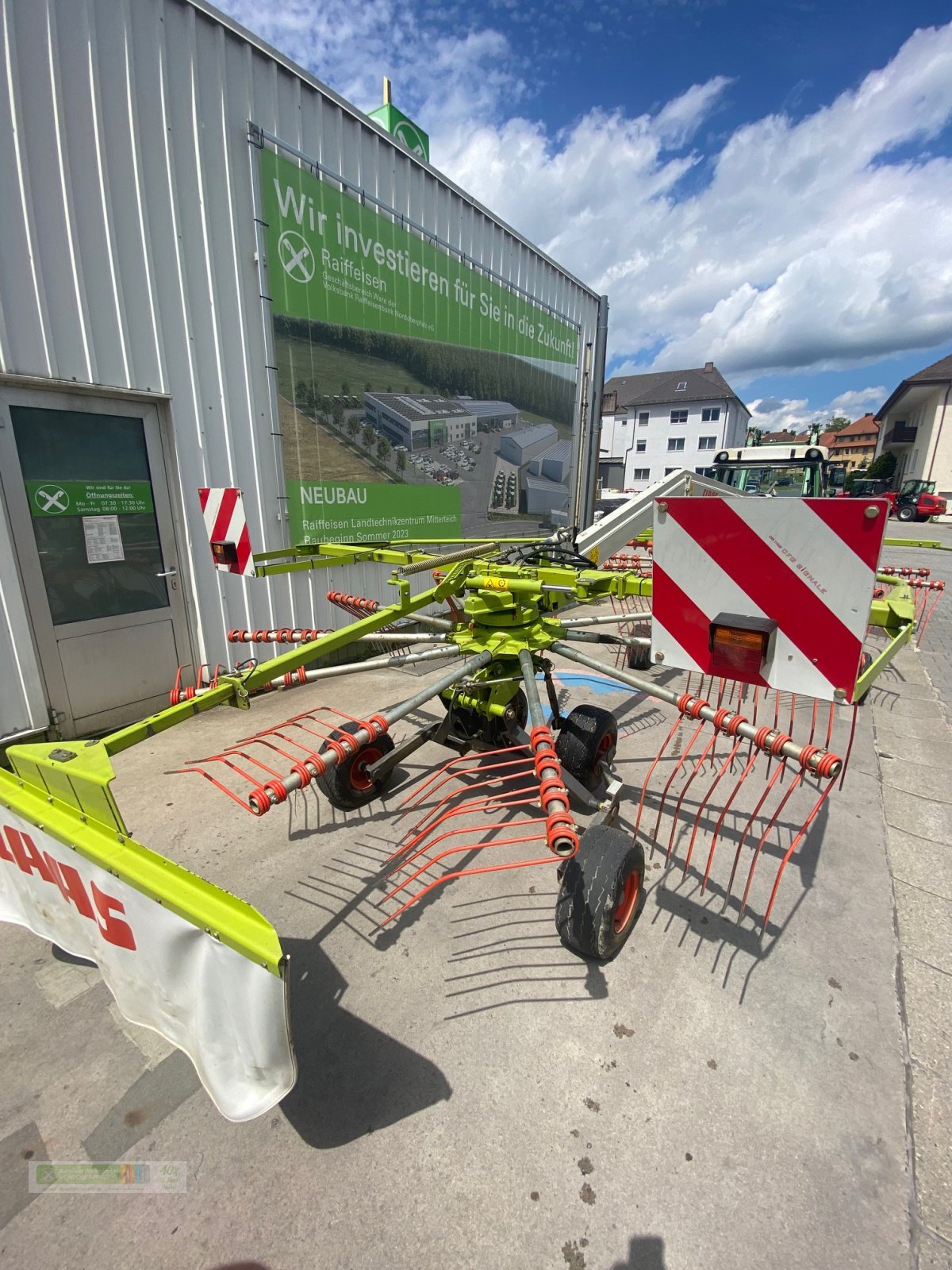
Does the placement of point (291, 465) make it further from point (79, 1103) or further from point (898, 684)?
point (898, 684)

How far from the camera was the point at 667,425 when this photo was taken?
148 ft

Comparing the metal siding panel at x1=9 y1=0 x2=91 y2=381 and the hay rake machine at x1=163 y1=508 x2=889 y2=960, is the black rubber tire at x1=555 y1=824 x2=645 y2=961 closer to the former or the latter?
the hay rake machine at x1=163 y1=508 x2=889 y2=960

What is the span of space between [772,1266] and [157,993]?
5.71 ft

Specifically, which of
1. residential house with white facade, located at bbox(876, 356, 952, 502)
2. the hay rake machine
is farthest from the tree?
the hay rake machine

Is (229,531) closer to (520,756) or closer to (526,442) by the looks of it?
(520,756)

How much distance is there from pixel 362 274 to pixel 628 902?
642 cm

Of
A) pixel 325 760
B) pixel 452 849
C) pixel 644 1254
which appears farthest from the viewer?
pixel 452 849

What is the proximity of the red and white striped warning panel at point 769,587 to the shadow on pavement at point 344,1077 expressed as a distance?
1.80 m

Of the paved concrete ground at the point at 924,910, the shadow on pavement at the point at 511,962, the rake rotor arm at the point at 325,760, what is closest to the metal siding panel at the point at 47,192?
the rake rotor arm at the point at 325,760

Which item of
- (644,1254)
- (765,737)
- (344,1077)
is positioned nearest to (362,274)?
(765,737)

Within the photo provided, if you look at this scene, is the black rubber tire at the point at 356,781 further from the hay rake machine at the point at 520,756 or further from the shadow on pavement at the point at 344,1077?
the shadow on pavement at the point at 344,1077

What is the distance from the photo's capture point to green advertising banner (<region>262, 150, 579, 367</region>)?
199 inches

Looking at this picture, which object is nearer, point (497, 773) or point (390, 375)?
point (497, 773)

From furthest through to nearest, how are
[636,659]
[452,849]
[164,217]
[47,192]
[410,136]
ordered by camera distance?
[410,136]
[636,659]
[164,217]
[47,192]
[452,849]
